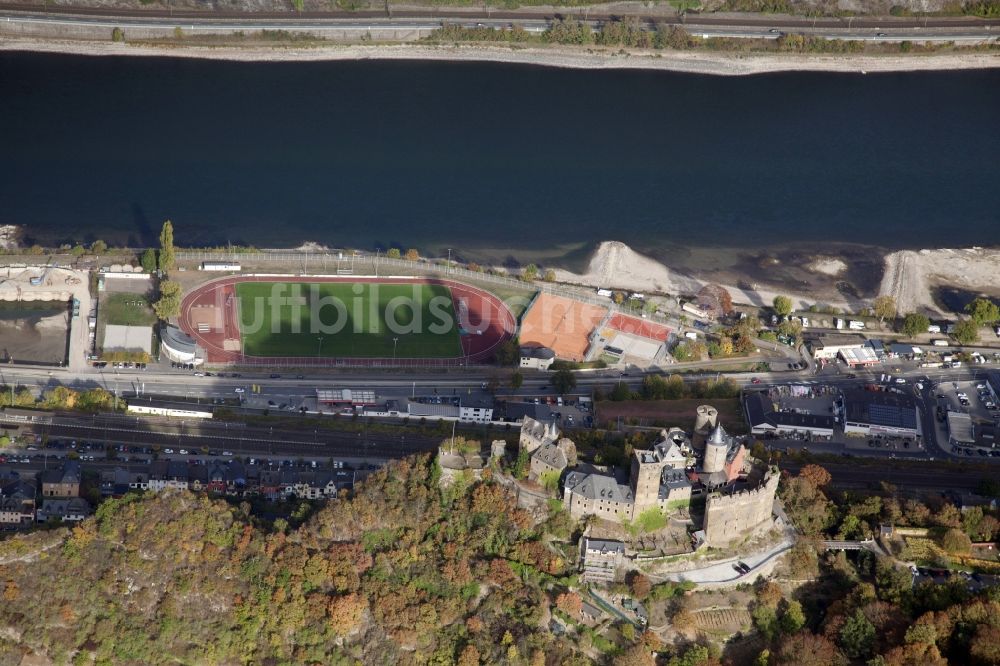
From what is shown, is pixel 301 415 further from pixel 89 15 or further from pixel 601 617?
pixel 89 15

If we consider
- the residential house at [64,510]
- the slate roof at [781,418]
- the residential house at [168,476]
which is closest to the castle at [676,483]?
the slate roof at [781,418]

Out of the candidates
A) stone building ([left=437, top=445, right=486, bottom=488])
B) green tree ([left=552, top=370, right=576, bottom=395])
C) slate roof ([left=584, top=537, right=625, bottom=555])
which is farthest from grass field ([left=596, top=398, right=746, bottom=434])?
slate roof ([left=584, top=537, right=625, bottom=555])

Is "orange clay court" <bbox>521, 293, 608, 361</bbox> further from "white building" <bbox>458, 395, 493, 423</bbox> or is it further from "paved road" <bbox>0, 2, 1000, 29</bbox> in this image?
"paved road" <bbox>0, 2, 1000, 29</bbox>

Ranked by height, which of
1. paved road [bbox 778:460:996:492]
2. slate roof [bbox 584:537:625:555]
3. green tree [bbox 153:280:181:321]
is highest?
green tree [bbox 153:280:181:321]

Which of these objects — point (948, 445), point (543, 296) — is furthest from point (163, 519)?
point (948, 445)

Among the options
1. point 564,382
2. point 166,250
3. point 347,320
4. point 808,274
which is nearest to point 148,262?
point 166,250
